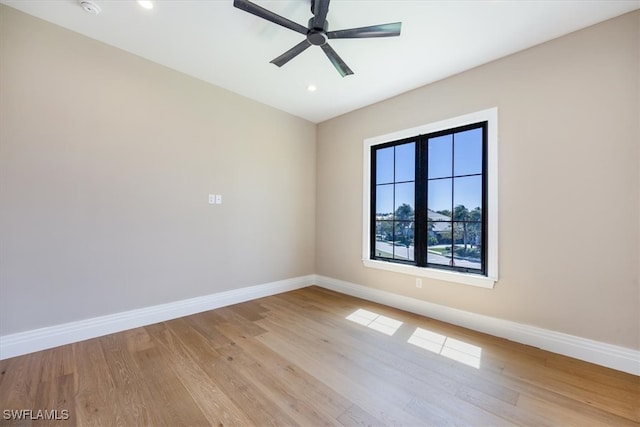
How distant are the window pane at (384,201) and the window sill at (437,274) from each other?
69 cm

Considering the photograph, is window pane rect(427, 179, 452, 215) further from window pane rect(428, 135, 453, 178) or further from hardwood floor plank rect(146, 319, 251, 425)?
hardwood floor plank rect(146, 319, 251, 425)

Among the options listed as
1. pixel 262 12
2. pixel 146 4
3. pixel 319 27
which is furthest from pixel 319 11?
pixel 146 4

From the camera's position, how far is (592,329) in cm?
215

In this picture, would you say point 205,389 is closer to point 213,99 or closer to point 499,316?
point 499,316

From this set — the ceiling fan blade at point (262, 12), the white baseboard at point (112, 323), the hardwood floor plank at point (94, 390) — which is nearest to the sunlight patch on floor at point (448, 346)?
the white baseboard at point (112, 323)

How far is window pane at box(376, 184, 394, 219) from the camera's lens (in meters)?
3.64

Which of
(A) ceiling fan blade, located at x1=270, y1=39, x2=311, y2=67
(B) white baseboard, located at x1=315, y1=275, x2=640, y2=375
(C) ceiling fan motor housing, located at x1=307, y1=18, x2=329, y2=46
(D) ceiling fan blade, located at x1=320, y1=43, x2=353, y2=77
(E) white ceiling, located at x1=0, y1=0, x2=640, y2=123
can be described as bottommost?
(B) white baseboard, located at x1=315, y1=275, x2=640, y2=375

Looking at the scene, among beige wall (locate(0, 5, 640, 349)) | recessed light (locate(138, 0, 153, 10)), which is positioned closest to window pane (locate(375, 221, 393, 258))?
beige wall (locate(0, 5, 640, 349))

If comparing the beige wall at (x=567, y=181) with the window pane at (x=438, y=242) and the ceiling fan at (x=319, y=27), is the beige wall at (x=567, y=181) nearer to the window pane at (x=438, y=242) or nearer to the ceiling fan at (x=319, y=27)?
the window pane at (x=438, y=242)

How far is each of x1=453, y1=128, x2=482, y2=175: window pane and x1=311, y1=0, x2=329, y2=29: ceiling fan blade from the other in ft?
6.47

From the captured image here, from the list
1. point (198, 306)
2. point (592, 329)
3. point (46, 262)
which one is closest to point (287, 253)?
point (198, 306)

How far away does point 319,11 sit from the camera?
73.1 inches

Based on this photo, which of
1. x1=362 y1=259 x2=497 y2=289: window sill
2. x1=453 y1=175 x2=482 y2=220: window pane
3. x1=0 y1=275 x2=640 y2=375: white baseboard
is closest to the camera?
x1=0 y1=275 x2=640 y2=375: white baseboard

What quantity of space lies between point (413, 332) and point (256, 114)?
136 inches
